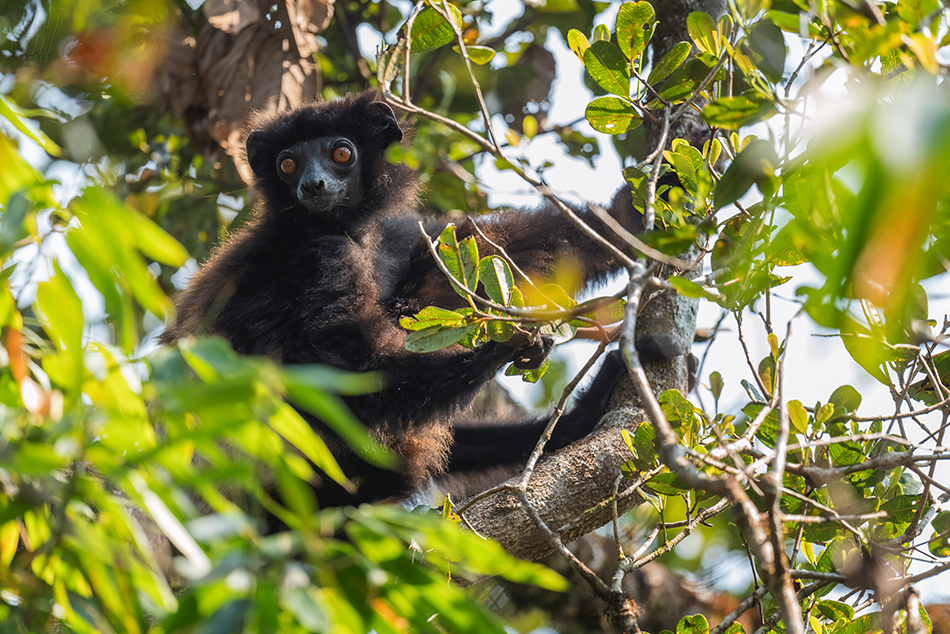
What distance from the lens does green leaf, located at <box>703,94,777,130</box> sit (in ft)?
6.99

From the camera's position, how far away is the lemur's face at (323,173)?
458 centimetres

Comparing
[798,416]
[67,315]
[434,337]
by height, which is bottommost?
[798,416]

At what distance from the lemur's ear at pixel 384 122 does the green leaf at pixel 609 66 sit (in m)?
2.41

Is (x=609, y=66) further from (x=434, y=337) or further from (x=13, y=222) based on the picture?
(x=13, y=222)

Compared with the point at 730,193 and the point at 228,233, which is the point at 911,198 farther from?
the point at 228,233

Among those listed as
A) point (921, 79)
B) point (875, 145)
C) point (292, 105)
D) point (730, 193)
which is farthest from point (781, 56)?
Answer: point (292, 105)

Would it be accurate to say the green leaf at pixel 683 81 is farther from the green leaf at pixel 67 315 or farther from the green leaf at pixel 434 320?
the green leaf at pixel 67 315

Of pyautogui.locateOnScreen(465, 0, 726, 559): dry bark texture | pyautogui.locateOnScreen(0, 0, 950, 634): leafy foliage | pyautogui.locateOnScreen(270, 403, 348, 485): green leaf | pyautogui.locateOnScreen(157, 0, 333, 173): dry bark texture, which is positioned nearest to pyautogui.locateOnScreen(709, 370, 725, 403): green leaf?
pyautogui.locateOnScreen(0, 0, 950, 634): leafy foliage

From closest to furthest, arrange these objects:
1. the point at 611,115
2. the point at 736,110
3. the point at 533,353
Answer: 1. the point at 736,110
2. the point at 611,115
3. the point at 533,353

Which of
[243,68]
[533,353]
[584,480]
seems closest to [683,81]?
[533,353]

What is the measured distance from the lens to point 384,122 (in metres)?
5.21

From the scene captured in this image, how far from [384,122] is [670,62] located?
8.66 feet

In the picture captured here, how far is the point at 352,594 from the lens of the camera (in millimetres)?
1323

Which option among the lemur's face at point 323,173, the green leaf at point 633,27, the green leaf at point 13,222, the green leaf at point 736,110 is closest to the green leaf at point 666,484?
the green leaf at point 736,110
